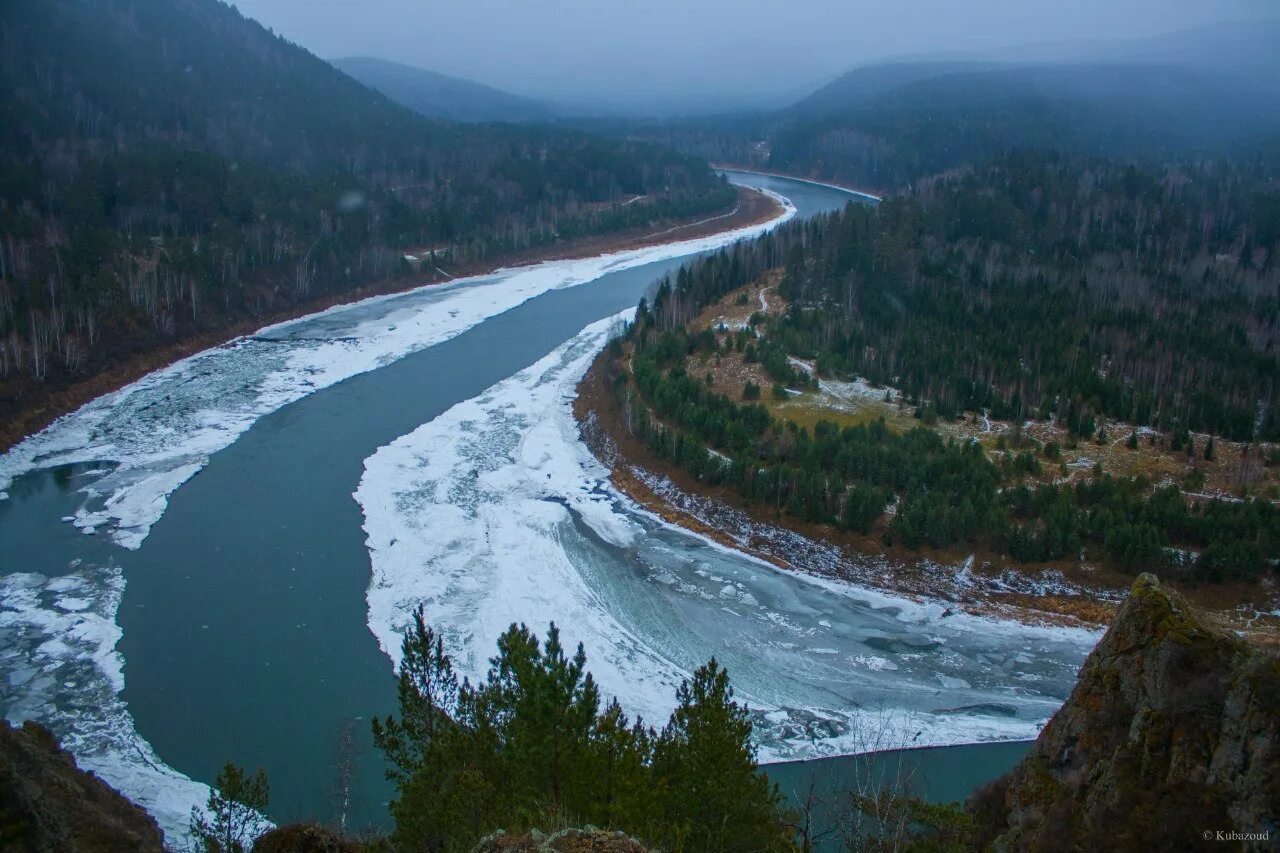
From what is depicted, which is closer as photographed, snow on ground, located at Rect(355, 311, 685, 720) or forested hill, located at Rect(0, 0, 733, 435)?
snow on ground, located at Rect(355, 311, 685, 720)

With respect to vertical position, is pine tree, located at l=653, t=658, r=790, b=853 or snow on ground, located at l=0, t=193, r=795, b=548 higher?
pine tree, located at l=653, t=658, r=790, b=853

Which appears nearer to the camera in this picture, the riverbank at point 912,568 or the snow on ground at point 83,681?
the snow on ground at point 83,681

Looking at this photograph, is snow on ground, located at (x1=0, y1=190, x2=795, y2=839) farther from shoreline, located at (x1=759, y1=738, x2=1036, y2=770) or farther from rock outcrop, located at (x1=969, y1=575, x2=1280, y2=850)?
rock outcrop, located at (x1=969, y1=575, x2=1280, y2=850)

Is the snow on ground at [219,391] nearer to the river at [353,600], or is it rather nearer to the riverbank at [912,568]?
the river at [353,600]

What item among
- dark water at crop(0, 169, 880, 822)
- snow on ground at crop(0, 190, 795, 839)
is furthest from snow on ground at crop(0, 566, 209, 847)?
dark water at crop(0, 169, 880, 822)

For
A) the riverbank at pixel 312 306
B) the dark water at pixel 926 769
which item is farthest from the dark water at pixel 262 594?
the dark water at pixel 926 769

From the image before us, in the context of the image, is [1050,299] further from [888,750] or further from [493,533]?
[888,750]
